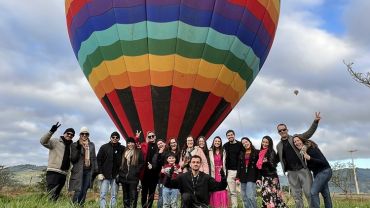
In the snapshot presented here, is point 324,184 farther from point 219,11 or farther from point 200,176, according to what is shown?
point 219,11

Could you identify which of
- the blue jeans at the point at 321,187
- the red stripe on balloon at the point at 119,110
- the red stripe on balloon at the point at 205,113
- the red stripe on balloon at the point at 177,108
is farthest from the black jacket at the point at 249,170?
the red stripe on balloon at the point at 119,110

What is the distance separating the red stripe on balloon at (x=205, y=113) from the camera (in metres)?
11.9

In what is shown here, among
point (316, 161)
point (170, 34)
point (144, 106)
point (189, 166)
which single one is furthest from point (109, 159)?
point (170, 34)

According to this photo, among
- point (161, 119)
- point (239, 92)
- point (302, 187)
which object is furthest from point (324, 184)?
point (239, 92)

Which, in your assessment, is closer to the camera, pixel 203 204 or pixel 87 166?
pixel 203 204

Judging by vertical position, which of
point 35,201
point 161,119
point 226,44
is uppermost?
point 226,44

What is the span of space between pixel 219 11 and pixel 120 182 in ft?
19.6

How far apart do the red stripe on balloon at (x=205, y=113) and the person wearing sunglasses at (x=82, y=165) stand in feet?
16.1

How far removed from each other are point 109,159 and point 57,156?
0.99m

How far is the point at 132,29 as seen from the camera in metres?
11.8

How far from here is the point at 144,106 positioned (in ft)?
38.6

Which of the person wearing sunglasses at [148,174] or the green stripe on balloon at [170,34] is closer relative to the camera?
the person wearing sunglasses at [148,174]

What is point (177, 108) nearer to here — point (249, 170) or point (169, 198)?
point (249, 170)

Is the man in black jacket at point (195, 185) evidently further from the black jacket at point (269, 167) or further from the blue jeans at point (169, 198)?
the black jacket at point (269, 167)
